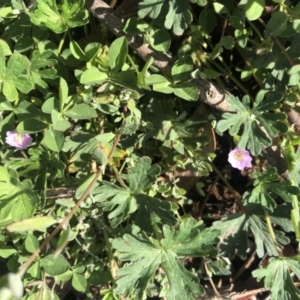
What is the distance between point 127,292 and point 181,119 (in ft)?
2.49

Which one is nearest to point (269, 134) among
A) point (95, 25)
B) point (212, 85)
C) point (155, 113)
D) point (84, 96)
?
point (212, 85)

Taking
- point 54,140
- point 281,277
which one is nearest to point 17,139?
point 54,140

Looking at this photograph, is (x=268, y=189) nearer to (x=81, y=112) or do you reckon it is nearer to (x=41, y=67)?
(x=81, y=112)

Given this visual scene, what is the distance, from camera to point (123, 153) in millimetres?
2127

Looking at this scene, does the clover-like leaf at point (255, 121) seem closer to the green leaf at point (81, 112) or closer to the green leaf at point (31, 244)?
the green leaf at point (81, 112)

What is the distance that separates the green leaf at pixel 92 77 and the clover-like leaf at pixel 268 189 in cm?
71

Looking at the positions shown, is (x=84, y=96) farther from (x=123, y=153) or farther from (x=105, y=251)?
(x=105, y=251)

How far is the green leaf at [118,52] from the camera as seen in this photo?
1.83 metres

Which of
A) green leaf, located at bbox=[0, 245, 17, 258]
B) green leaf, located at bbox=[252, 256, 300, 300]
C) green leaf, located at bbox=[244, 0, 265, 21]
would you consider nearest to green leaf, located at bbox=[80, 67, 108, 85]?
green leaf, located at bbox=[244, 0, 265, 21]

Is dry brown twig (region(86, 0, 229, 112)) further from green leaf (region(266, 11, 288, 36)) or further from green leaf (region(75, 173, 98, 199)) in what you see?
green leaf (region(75, 173, 98, 199))

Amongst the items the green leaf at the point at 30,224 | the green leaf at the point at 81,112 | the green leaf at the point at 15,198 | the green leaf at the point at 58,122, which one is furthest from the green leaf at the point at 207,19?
the green leaf at the point at 30,224

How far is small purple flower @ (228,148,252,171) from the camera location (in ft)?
6.96

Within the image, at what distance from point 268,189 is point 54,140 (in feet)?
2.90

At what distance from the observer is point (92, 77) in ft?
6.15
